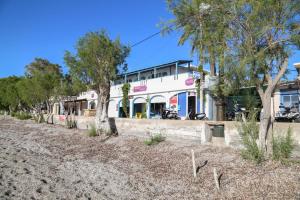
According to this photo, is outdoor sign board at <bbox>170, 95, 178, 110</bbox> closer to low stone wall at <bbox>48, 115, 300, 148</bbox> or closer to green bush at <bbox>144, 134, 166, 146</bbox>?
low stone wall at <bbox>48, 115, 300, 148</bbox>

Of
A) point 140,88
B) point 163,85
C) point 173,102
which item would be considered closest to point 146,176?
point 173,102

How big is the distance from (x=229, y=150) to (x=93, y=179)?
468cm

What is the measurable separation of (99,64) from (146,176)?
977 centimetres

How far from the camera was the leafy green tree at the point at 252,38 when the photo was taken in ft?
25.5

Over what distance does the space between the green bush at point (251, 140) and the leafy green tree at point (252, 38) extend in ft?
0.68

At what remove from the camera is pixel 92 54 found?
16469 mm

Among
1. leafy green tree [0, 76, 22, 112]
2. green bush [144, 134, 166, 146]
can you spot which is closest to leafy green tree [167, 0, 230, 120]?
green bush [144, 134, 166, 146]

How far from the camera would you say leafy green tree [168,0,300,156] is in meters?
7.78

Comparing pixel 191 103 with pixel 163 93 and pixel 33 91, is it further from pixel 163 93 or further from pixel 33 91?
pixel 33 91

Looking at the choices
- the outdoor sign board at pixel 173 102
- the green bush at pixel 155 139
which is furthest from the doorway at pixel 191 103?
the green bush at pixel 155 139

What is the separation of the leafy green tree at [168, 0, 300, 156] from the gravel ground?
128cm

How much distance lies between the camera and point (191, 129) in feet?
39.7

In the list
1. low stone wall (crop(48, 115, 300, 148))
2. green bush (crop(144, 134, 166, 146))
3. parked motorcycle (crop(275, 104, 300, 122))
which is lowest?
green bush (crop(144, 134, 166, 146))

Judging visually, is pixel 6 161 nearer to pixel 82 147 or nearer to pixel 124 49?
pixel 82 147
